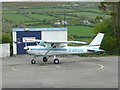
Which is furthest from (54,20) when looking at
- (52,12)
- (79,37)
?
(79,37)

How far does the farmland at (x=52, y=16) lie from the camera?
150 feet

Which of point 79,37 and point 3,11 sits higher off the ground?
point 3,11

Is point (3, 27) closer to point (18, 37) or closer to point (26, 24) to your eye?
point (26, 24)

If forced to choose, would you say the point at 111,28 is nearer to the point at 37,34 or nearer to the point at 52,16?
the point at 37,34

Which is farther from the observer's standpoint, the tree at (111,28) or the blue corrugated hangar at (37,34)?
the tree at (111,28)

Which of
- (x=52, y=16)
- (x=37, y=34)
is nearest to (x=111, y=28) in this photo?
(x=37, y=34)

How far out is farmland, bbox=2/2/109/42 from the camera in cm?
4584

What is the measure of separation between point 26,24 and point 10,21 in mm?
3234

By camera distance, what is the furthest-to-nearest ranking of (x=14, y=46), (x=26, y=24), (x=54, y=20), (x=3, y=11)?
(x=3, y=11) → (x=54, y=20) → (x=26, y=24) → (x=14, y=46)

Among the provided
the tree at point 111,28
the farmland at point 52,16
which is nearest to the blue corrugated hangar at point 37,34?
the tree at point 111,28

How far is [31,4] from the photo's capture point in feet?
189

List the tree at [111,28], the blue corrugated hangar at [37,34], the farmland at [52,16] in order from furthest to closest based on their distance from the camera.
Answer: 1. the farmland at [52,16]
2. the tree at [111,28]
3. the blue corrugated hangar at [37,34]

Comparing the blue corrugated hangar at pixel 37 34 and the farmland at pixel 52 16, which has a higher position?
the farmland at pixel 52 16

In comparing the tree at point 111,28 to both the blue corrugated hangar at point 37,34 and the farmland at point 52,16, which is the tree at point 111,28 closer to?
the farmland at point 52,16
